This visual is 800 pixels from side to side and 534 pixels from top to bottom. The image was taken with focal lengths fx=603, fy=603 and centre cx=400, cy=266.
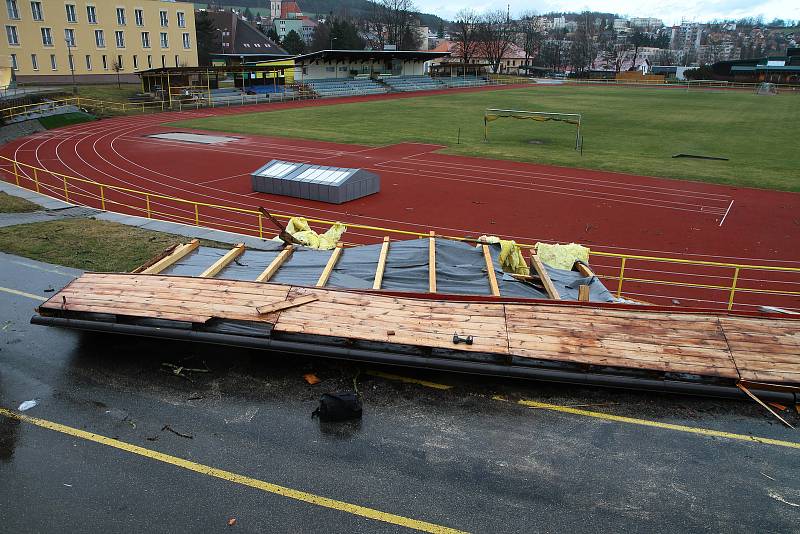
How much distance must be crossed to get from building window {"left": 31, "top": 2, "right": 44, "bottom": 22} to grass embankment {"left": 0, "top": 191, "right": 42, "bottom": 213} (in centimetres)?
5668

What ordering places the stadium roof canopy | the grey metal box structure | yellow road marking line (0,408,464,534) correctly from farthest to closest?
1. the stadium roof canopy
2. the grey metal box structure
3. yellow road marking line (0,408,464,534)

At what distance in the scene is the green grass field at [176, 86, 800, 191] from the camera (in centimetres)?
3456

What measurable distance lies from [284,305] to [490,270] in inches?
162

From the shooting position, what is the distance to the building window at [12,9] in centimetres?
6488

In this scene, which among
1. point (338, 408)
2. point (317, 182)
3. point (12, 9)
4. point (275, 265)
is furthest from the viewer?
point (12, 9)

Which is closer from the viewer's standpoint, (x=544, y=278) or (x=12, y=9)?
(x=544, y=278)

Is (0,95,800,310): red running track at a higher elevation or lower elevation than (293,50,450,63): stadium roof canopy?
lower

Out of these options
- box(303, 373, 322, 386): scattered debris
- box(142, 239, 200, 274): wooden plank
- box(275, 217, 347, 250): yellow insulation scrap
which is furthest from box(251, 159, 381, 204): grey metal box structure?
box(303, 373, 322, 386): scattered debris

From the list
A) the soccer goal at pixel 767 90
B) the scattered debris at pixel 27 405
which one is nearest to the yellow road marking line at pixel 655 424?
the scattered debris at pixel 27 405

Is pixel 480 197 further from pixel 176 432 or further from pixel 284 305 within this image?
pixel 176 432

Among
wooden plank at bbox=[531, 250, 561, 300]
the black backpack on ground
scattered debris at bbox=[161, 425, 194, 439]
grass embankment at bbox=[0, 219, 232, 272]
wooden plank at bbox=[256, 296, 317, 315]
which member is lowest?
grass embankment at bbox=[0, 219, 232, 272]

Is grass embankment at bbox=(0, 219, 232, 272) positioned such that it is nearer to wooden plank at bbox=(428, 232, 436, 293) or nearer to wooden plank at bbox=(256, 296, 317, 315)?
wooden plank at bbox=(256, 296, 317, 315)

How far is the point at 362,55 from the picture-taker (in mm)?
88000

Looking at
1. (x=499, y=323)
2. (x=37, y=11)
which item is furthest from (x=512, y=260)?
(x=37, y=11)
